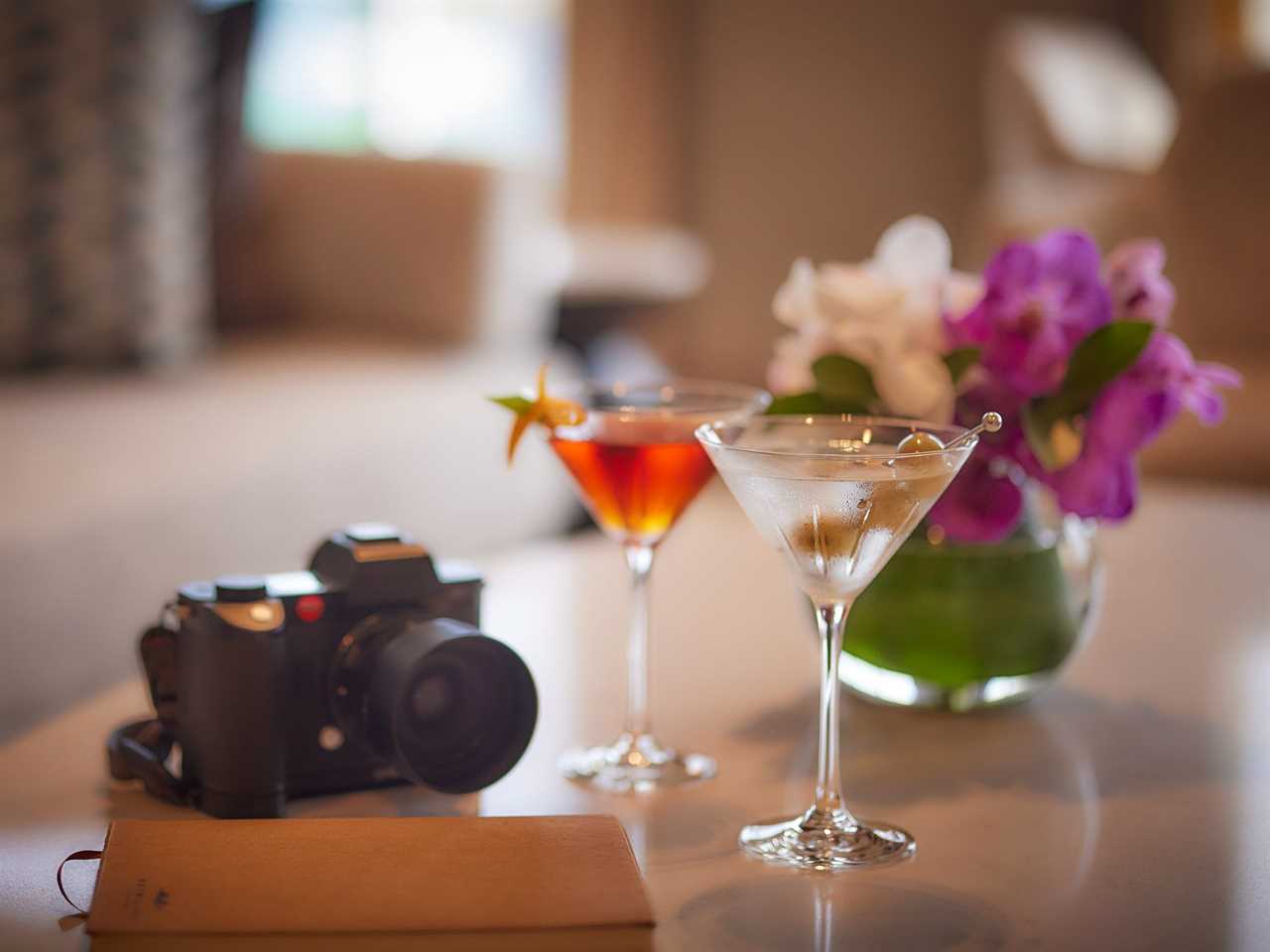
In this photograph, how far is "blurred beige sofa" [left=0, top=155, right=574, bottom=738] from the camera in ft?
4.58

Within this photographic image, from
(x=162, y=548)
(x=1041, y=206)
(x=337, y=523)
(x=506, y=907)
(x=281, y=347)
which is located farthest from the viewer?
(x=1041, y=206)

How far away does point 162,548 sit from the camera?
151 cm

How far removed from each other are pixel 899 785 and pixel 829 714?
14 centimetres

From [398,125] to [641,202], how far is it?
2.79ft

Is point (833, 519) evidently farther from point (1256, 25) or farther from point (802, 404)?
point (1256, 25)

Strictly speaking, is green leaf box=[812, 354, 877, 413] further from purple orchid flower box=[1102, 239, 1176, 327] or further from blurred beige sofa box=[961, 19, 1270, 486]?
blurred beige sofa box=[961, 19, 1270, 486]

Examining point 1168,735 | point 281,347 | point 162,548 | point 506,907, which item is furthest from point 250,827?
point 281,347

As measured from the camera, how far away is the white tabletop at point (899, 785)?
64 cm

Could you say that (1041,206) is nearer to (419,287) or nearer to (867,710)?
(419,287)

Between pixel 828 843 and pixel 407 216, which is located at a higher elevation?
pixel 407 216

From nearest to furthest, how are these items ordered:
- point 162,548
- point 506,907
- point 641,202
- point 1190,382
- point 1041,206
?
1. point 506,907
2. point 1190,382
3. point 162,548
4. point 1041,206
5. point 641,202

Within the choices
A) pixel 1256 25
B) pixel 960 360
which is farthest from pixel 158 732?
pixel 1256 25

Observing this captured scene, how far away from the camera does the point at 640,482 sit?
81 centimetres

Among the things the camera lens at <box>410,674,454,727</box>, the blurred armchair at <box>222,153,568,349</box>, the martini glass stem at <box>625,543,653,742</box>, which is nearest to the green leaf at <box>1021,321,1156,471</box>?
the martini glass stem at <box>625,543,653,742</box>
